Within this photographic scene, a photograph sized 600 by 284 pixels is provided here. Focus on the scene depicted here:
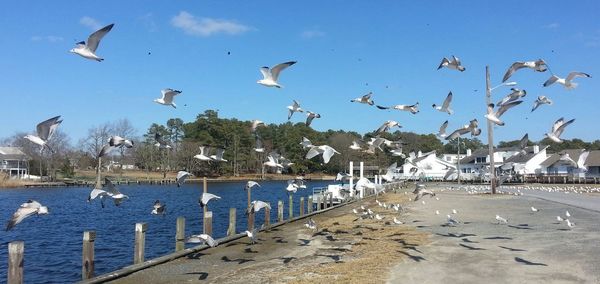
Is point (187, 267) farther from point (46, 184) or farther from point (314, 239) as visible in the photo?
point (46, 184)

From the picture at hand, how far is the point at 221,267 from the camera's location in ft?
44.3

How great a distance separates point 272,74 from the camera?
1176 centimetres

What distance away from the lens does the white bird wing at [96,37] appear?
905 centimetres

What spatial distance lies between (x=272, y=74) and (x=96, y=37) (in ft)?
13.1

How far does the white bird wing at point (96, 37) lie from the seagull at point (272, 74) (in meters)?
3.63

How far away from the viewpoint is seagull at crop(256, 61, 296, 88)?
1140cm

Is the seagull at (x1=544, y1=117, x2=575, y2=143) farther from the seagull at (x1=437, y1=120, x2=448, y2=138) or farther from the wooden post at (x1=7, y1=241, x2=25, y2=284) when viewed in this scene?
the wooden post at (x1=7, y1=241, x2=25, y2=284)

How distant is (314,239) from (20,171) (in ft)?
361

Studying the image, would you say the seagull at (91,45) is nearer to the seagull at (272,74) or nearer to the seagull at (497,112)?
the seagull at (272,74)

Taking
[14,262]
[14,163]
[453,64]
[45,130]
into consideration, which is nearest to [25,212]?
[14,262]

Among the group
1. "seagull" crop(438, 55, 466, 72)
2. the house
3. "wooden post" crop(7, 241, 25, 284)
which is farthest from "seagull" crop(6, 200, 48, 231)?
A: the house

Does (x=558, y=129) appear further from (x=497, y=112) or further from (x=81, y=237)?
(x=81, y=237)

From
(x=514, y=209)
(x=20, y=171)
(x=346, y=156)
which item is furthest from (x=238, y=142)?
(x=514, y=209)

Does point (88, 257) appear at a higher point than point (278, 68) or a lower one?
lower
